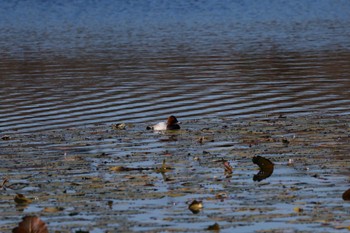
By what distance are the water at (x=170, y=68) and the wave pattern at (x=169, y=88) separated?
0.06 ft

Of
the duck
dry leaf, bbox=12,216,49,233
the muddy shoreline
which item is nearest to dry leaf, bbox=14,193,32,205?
the muddy shoreline

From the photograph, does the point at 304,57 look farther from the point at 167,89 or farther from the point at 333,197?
the point at 333,197

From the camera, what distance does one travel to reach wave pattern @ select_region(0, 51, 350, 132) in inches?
571

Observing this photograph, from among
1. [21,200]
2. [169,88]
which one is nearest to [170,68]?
[169,88]

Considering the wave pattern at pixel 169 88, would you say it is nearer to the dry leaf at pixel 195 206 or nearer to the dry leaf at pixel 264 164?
the dry leaf at pixel 264 164

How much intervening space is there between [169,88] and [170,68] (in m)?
4.40

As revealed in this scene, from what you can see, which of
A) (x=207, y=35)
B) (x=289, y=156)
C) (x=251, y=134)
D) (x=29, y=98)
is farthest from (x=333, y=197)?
(x=207, y=35)

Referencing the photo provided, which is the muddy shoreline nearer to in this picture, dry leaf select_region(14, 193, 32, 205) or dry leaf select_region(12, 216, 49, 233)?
dry leaf select_region(14, 193, 32, 205)

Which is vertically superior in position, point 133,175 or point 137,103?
point 137,103

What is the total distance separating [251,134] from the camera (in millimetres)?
11789

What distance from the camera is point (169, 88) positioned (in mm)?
18000

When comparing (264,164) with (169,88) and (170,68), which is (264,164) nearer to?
(169,88)

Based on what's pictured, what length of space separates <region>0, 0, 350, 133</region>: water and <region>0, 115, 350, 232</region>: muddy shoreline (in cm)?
165

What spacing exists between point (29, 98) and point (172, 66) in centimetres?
635
